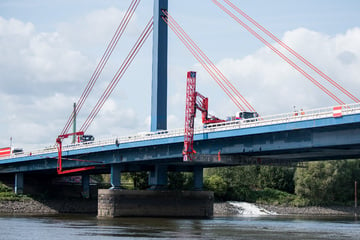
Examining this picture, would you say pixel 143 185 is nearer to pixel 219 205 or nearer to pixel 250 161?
pixel 219 205

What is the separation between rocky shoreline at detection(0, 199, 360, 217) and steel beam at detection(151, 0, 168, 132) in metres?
29.1

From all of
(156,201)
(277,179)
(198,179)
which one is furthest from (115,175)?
(277,179)

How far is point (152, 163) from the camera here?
341 feet

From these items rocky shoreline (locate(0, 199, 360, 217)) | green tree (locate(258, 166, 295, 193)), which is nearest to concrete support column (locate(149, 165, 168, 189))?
rocky shoreline (locate(0, 199, 360, 217))

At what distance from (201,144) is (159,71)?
1784 centimetres

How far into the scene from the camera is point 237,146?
81.6 m

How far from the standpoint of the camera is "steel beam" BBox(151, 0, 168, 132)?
10050cm

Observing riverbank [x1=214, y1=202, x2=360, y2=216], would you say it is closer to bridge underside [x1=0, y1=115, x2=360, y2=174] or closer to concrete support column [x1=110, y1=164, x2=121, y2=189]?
bridge underside [x1=0, y1=115, x2=360, y2=174]

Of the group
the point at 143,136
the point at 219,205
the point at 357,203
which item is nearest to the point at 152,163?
the point at 143,136

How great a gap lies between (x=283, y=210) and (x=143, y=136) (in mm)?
50400

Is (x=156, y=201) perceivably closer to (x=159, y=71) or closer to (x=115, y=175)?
(x=115, y=175)

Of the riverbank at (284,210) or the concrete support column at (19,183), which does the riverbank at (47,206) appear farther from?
the riverbank at (284,210)

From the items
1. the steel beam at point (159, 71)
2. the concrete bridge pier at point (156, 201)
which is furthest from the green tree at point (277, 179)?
the steel beam at point (159, 71)

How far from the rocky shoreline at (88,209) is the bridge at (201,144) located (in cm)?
650
